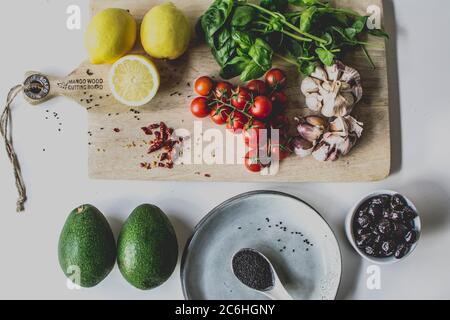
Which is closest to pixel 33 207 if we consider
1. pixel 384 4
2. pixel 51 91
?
pixel 51 91

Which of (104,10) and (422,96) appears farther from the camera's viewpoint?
(422,96)

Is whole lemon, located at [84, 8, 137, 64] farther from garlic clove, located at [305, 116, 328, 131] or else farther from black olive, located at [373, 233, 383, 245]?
black olive, located at [373, 233, 383, 245]

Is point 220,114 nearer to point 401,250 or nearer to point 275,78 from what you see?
point 275,78

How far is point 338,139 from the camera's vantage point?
44.2 inches

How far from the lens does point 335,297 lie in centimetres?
117

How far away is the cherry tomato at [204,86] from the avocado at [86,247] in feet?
1.30

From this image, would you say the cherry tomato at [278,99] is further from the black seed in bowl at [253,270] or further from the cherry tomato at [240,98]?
the black seed in bowl at [253,270]

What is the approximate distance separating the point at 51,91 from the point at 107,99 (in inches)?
6.1

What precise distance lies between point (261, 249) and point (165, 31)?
0.60 meters

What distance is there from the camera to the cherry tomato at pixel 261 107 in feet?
3.62

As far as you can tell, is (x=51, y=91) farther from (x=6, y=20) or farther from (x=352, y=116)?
(x=352, y=116)

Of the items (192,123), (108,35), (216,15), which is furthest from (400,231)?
(108,35)

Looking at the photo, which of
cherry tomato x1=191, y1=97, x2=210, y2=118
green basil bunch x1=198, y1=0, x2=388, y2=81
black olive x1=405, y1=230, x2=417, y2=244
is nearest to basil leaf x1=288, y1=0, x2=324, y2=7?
green basil bunch x1=198, y1=0, x2=388, y2=81

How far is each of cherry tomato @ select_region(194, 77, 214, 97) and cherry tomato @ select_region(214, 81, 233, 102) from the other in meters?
0.02
